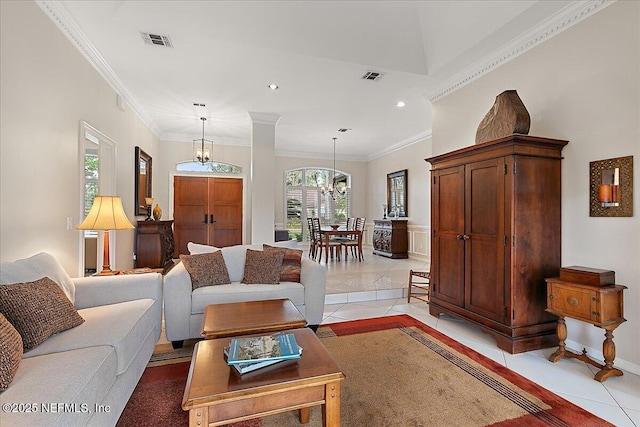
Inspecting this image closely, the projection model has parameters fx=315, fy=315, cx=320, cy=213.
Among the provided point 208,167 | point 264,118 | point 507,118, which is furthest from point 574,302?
point 208,167

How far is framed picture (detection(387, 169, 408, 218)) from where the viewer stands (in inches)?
305

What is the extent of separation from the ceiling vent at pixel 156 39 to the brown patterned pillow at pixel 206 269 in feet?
7.44

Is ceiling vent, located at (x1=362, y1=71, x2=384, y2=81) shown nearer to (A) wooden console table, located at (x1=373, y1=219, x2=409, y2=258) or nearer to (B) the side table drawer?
(B) the side table drawer

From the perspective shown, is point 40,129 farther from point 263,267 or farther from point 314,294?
point 314,294

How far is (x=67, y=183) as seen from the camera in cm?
303

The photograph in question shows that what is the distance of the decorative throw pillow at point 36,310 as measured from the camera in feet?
5.31

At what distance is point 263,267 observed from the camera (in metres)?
3.25

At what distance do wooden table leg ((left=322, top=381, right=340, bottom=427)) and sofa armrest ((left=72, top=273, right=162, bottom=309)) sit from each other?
182cm

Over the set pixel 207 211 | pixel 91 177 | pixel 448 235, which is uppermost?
pixel 91 177

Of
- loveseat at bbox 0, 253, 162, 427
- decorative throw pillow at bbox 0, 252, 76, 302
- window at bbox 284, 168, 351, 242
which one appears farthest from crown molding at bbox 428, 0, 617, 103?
window at bbox 284, 168, 351, 242

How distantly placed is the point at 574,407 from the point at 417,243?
5425 millimetres

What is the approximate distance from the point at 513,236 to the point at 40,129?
4067 mm

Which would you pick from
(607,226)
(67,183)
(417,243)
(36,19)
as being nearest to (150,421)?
(67,183)

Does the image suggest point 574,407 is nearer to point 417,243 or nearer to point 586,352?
point 586,352
